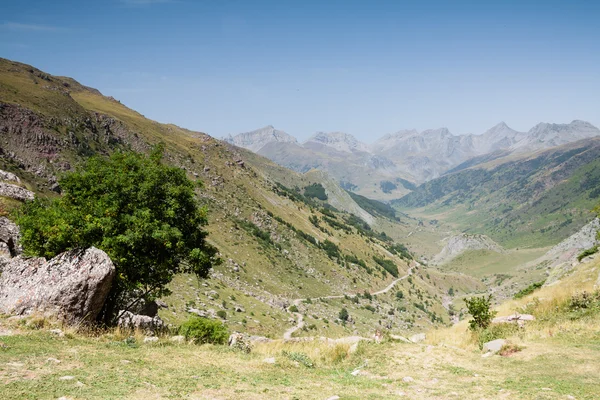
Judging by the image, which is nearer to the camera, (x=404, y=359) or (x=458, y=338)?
(x=404, y=359)

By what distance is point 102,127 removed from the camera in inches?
5153

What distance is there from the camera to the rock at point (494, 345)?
64.6ft

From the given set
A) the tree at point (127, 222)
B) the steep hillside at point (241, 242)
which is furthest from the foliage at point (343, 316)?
the tree at point (127, 222)

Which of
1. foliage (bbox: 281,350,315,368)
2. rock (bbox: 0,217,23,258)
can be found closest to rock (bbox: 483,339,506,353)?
foliage (bbox: 281,350,315,368)

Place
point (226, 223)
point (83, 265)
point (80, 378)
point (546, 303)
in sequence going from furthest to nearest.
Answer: point (226, 223), point (546, 303), point (83, 265), point (80, 378)

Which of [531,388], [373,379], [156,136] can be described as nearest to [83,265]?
[373,379]

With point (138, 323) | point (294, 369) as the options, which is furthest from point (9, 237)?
point (294, 369)

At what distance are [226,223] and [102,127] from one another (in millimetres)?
60564

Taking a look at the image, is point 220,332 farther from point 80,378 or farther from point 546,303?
point 546,303

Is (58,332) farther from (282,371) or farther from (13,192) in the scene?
(13,192)

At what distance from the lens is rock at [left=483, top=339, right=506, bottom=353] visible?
19678 mm

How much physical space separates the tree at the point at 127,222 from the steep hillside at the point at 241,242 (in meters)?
Answer: 15.6

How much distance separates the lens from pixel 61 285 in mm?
19234

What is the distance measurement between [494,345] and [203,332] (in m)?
16.5
